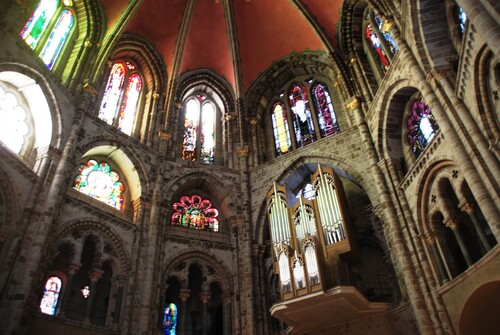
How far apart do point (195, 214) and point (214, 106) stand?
5.66m

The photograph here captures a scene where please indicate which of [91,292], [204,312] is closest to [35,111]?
[91,292]

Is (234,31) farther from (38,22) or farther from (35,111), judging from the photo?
(35,111)

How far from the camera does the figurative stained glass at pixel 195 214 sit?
14.8 meters

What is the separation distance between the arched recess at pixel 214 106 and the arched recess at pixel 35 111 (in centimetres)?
459

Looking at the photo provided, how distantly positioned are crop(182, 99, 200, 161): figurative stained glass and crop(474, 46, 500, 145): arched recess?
10.7 meters

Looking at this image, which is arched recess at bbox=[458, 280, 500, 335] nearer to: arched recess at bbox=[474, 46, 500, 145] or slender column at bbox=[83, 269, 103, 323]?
arched recess at bbox=[474, 46, 500, 145]

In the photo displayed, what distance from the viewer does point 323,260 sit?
10.8 meters

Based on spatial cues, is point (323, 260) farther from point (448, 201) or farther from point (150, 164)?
point (150, 164)

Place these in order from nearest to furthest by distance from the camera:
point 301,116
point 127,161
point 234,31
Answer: point 127,161
point 301,116
point 234,31

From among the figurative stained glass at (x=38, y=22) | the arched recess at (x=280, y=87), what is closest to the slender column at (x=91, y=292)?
the figurative stained glass at (x=38, y=22)

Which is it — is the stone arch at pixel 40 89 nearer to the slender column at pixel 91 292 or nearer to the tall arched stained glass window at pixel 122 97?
the tall arched stained glass window at pixel 122 97

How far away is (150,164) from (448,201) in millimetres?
9743

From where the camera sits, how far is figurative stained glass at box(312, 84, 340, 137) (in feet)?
51.7

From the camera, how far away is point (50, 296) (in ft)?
35.7
